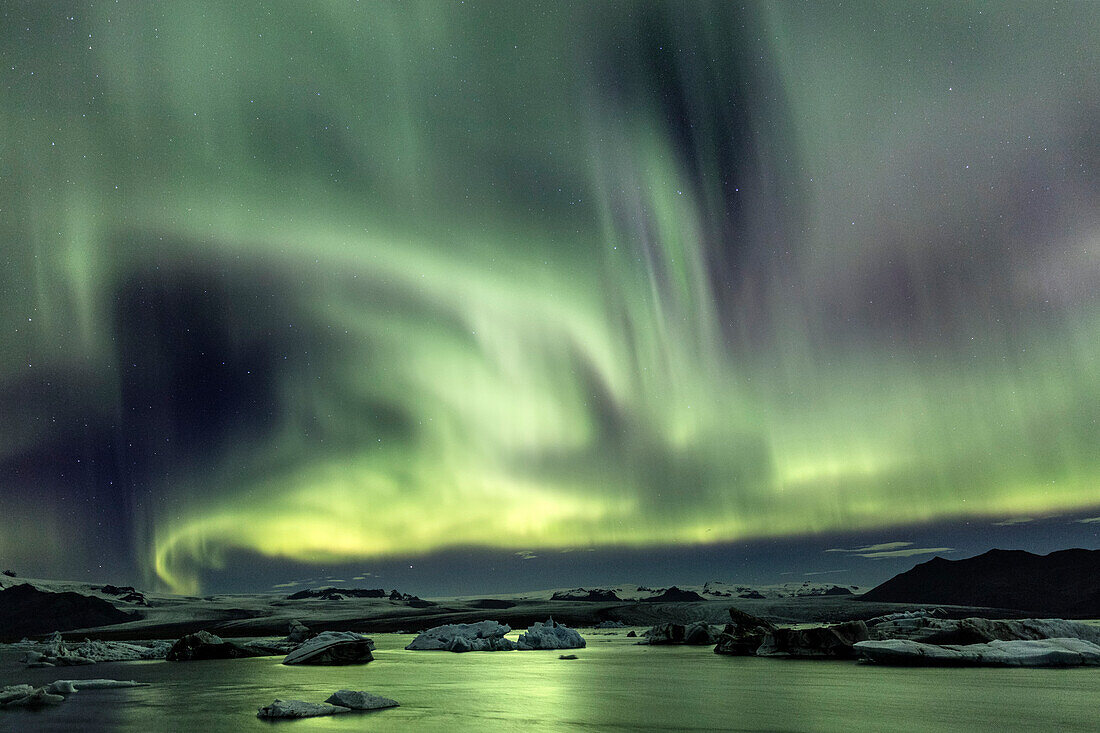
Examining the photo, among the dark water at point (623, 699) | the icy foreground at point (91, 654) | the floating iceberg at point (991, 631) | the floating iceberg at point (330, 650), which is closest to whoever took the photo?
the dark water at point (623, 699)

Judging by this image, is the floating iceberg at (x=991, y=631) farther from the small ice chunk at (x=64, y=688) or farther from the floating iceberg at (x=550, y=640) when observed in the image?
the small ice chunk at (x=64, y=688)

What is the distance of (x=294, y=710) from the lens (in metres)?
23.4

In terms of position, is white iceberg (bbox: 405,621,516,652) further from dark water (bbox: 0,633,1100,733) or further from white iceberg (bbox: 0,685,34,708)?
white iceberg (bbox: 0,685,34,708)

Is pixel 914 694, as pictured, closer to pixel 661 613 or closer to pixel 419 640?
pixel 419 640

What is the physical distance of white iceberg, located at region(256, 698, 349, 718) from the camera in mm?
23172

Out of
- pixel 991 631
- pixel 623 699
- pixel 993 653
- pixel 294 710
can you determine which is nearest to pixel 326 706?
pixel 294 710

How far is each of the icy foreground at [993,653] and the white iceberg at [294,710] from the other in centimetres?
3228

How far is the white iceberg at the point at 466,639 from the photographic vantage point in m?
70.4

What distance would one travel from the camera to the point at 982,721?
21359 mm

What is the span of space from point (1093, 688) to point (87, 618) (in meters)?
234

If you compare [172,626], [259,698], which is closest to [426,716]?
[259,698]

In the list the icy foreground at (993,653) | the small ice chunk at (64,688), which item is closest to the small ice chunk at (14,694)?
the small ice chunk at (64,688)

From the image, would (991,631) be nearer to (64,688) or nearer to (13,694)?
(13,694)

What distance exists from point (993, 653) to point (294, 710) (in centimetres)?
3708
